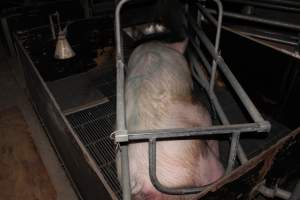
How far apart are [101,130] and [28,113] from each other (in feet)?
4.86

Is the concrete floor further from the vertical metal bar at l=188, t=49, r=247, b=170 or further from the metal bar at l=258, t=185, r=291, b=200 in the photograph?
the metal bar at l=258, t=185, r=291, b=200

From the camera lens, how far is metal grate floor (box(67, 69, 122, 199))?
231 cm

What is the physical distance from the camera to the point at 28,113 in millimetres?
3648

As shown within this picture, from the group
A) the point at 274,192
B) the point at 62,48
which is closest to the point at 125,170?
the point at 274,192

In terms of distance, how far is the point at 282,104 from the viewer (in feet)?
8.85

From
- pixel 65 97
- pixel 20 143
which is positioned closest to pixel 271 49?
pixel 65 97

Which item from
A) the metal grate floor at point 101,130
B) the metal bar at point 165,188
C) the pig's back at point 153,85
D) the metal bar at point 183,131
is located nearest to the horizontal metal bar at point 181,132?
the metal bar at point 183,131

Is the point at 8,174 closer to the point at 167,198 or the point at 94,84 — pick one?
the point at 94,84

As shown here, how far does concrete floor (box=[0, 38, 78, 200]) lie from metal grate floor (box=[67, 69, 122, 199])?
53cm

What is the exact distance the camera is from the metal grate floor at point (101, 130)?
2314 mm

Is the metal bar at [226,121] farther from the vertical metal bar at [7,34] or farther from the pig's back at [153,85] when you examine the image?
the vertical metal bar at [7,34]

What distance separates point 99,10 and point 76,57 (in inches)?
64.7

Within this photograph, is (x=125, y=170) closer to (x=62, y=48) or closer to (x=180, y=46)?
(x=180, y=46)

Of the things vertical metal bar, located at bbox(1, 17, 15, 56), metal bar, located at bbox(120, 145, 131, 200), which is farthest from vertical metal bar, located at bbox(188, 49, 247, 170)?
vertical metal bar, located at bbox(1, 17, 15, 56)
